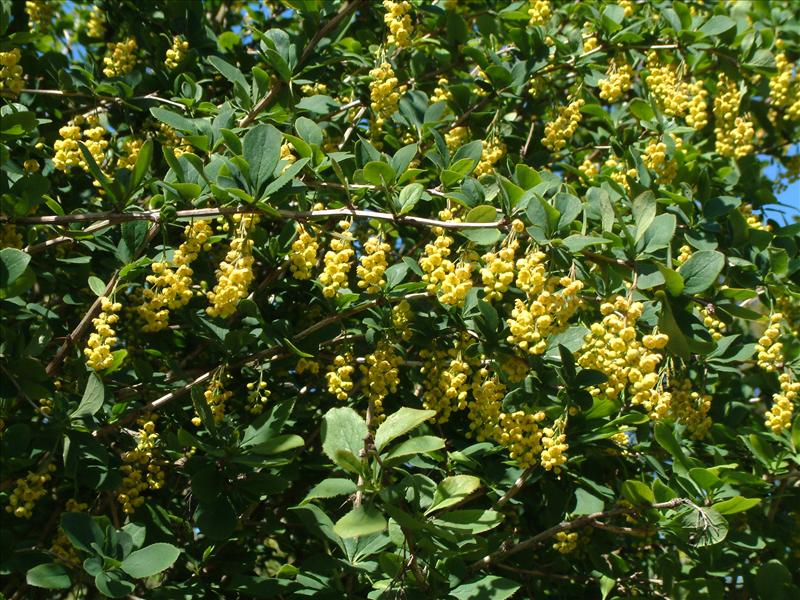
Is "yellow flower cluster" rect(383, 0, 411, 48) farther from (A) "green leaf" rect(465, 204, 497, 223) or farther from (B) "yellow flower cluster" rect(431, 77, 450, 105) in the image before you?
(A) "green leaf" rect(465, 204, 497, 223)

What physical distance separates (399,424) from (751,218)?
83.2 inches

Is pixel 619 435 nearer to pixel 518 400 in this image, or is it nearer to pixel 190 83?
pixel 518 400

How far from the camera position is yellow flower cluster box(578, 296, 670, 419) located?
209 centimetres

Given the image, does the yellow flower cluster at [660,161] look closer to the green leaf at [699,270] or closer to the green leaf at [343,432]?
the green leaf at [699,270]

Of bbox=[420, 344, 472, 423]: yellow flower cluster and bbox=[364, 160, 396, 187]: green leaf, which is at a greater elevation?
bbox=[364, 160, 396, 187]: green leaf

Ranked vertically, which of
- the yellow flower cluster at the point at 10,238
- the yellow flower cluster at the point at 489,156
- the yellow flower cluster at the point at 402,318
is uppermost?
the yellow flower cluster at the point at 489,156

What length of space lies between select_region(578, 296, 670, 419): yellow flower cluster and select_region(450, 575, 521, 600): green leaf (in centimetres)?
57

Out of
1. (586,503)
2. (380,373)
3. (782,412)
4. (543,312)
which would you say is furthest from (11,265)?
(782,412)

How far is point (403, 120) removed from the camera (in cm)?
300

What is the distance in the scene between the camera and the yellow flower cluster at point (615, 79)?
3.18 m

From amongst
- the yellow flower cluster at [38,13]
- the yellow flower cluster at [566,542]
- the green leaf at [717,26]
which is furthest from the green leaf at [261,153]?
the green leaf at [717,26]

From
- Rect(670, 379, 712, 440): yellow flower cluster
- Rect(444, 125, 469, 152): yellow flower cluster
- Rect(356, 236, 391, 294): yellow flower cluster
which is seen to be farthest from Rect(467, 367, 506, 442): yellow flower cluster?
Rect(444, 125, 469, 152): yellow flower cluster

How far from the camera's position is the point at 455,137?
3123mm

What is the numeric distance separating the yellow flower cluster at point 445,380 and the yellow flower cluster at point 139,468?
2.71ft
